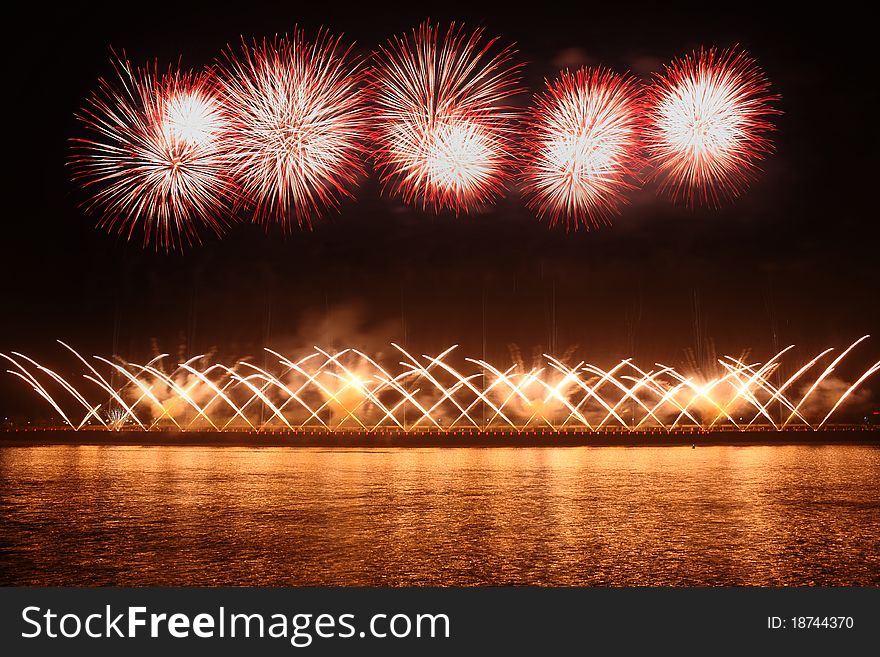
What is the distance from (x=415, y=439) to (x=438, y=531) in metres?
59.1

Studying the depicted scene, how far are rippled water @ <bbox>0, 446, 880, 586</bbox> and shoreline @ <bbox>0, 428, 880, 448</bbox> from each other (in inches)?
1709

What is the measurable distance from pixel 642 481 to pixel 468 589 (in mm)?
19947

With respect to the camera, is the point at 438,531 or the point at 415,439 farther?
the point at 415,439

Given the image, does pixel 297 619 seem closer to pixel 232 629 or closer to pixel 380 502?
pixel 232 629

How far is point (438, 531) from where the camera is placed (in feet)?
50.4

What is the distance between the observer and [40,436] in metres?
75.2

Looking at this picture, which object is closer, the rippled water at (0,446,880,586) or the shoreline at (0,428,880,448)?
the rippled water at (0,446,880,586)

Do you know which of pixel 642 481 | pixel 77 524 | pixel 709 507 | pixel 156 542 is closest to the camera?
pixel 156 542

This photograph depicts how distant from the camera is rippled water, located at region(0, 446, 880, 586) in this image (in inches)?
451

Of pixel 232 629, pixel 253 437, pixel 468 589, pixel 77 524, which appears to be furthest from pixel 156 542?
pixel 253 437

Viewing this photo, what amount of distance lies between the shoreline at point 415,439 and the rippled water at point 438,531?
43.4 m

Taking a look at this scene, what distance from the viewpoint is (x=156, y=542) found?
558 inches

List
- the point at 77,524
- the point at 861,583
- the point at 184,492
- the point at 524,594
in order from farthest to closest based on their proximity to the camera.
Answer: the point at 184,492
the point at 77,524
the point at 861,583
the point at 524,594

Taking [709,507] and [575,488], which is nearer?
[709,507]
